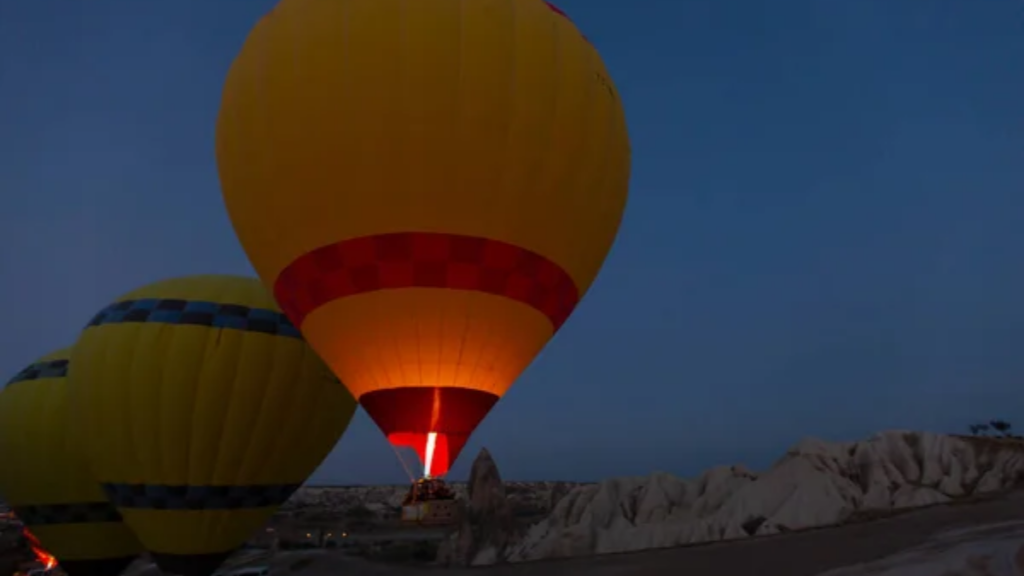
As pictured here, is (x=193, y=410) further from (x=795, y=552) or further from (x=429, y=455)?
(x=795, y=552)

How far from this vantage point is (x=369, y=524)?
64125mm

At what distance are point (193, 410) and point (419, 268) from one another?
846cm

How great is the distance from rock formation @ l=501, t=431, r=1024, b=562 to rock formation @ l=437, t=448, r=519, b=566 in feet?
4.50

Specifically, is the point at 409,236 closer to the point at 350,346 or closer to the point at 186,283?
the point at 350,346

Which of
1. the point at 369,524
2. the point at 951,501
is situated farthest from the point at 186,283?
the point at 369,524

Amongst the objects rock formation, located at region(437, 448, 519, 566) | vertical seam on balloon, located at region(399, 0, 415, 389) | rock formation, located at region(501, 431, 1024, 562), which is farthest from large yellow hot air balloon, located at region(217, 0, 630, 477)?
rock formation, located at region(437, 448, 519, 566)

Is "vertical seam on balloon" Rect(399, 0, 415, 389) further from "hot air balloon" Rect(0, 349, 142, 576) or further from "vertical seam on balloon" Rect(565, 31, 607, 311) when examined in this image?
"hot air balloon" Rect(0, 349, 142, 576)

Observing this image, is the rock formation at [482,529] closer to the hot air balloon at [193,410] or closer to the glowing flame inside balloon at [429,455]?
the hot air balloon at [193,410]

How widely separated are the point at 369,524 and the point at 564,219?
61.2m

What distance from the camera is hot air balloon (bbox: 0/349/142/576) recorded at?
17.8 m

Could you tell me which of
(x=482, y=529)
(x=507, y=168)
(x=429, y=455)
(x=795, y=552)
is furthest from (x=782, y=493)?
(x=507, y=168)

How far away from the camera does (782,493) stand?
31.6 metres

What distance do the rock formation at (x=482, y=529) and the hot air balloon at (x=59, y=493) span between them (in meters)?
20.5

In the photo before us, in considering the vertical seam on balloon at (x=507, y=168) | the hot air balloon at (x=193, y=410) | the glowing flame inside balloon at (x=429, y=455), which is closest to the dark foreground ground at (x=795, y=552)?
the hot air balloon at (x=193, y=410)
